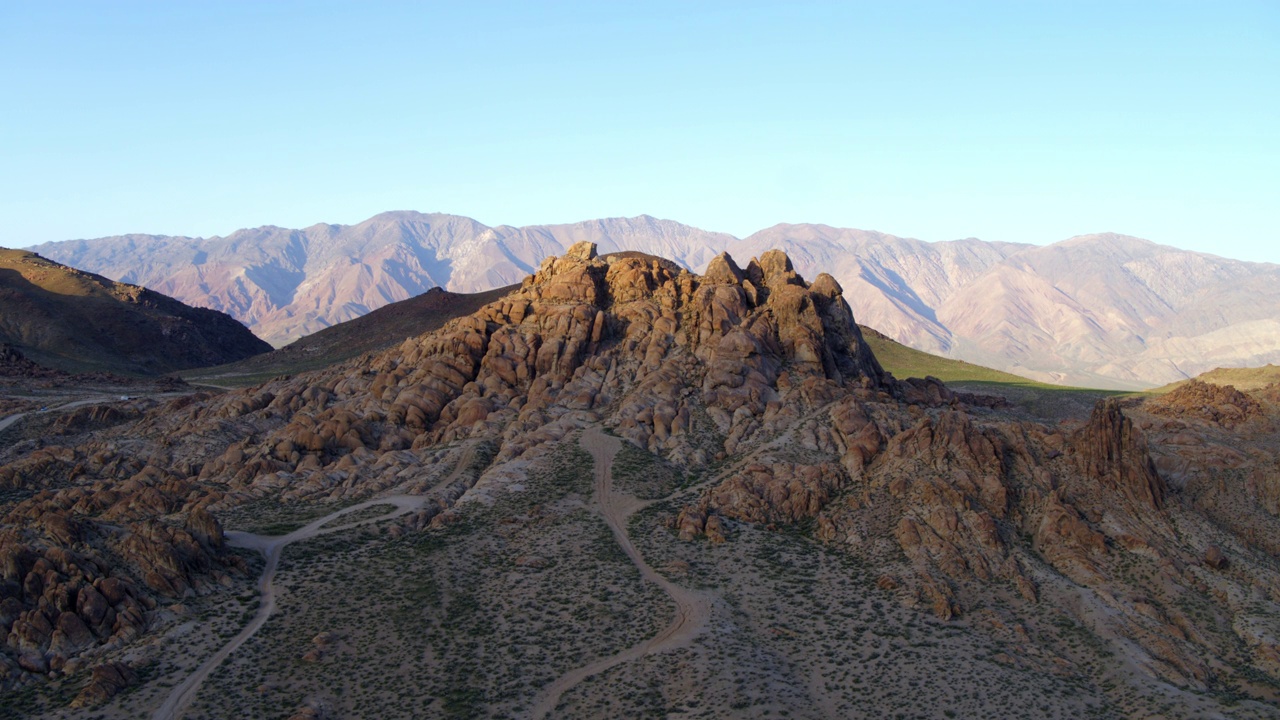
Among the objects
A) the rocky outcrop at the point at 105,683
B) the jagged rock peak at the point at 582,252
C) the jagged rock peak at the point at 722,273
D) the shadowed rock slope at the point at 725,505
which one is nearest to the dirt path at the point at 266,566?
the shadowed rock slope at the point at 725,505

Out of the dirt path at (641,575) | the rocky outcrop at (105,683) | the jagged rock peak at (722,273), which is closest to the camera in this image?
the rocky outcrop at (105,683)

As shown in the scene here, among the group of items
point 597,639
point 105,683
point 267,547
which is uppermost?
point 267,547

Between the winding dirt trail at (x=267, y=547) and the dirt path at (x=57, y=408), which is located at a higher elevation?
the dirt path at (x=57, y=408)

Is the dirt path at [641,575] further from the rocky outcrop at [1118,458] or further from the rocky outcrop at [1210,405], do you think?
the rocky outcrop at [1210,405]

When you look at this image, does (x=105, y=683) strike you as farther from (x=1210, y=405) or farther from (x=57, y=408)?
(x=1210, y=405)

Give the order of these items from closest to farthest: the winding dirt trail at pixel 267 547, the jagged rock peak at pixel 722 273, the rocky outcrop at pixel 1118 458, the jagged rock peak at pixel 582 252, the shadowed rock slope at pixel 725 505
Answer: the winding dirt trail at pixel 267 547, the shadowed rock slope at pixel 725 505, the rocky outcrop at pixel 1118 458, the jagged rock peak at pixel 722 273, the jagged rock peak at pixel 582 252

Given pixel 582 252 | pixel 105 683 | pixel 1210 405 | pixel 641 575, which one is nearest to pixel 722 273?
pixel 582 252
